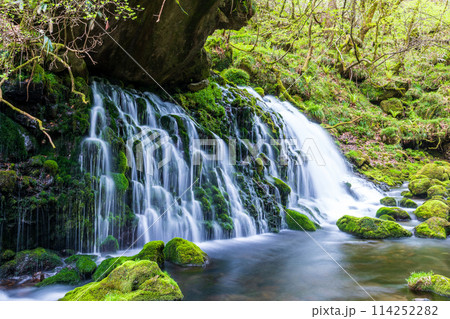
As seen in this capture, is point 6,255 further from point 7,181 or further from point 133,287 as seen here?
point 133,287

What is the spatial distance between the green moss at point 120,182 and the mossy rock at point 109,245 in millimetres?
925

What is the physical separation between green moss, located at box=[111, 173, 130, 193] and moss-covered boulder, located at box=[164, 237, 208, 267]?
62.3 inches

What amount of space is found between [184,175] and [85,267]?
3357mm

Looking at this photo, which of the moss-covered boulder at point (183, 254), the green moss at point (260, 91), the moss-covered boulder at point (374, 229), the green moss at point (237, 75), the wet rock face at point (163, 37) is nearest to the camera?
the moss-covered boulder at point (183, 254)

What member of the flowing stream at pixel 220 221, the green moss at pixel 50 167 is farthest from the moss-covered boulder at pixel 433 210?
the green moss at pixel 50 167

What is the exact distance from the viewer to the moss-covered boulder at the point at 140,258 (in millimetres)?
4223

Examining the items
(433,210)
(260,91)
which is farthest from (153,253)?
(260,91)

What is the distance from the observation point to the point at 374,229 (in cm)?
729

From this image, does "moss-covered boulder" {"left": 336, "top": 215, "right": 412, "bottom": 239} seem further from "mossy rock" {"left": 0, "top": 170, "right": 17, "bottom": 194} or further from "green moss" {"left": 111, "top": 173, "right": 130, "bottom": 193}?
"mossy rock" {"left": 0, "top": 170, "right": 17, "bottom": 194}

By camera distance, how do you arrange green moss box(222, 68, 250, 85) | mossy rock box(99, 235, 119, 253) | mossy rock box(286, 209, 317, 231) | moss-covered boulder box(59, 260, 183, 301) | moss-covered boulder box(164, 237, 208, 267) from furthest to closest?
green moss box(222, 68, 250, 85)
mossy rock box(286, 209, 317, 231)
mossy rock box(99, 235, 119, 253)
moss-covered boulder box(164, 237, 208, 267)
moss-covered boulder box(59, 260, 183, 301)

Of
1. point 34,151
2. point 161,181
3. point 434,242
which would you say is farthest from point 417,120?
point 34,151

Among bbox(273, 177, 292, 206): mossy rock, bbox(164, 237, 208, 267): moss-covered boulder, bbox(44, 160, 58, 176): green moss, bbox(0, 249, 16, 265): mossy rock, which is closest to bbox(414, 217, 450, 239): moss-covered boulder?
bbox(273, 177, 292, 206): mossy rock

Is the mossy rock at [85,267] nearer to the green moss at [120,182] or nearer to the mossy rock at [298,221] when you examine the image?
the green moss at [120,182]

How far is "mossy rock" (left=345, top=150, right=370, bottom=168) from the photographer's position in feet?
46.6
